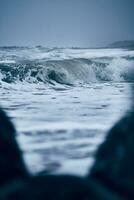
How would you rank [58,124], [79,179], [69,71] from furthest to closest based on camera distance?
[69,71] → [58,124] → [79,179]

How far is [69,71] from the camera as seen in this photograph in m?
13.4

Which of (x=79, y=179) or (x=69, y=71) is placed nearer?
(x=79, y=179)

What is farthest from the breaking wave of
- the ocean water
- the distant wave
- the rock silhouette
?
the rock silhouette

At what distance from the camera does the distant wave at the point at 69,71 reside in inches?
444

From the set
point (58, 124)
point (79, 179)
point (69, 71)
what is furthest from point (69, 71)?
point (79, 179)

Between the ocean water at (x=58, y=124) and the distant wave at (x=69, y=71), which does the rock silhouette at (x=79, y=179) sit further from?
the distant wave at (x=69, y=71)

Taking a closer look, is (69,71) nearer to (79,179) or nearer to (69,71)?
(69,71)

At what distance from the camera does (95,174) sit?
2.74 metres

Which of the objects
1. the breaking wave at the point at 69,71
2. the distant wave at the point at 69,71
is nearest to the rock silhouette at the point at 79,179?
the breaking wave at the point at 69,71

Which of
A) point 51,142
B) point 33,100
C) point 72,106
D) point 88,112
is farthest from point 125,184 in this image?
point 33,100

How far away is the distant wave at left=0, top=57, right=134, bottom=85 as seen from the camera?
11289 millimetres

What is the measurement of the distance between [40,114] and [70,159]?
92.1 inches

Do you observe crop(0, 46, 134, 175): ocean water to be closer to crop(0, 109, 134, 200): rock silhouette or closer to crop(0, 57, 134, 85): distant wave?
crop(0, 109, 134, 200): rock silhouette

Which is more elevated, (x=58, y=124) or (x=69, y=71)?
(x=58, y=124)
